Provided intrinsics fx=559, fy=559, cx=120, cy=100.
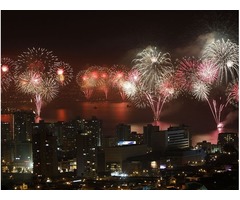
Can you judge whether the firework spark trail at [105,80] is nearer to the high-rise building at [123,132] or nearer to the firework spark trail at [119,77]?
the firework spark trail at [119,77]

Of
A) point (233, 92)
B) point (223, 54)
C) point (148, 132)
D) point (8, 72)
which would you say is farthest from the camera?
point (148, 132)

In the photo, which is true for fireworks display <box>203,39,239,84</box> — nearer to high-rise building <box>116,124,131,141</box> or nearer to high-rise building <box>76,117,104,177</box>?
high-rise building <box>116,124,131,141</box>

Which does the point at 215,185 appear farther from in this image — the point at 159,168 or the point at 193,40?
the point at 193,40

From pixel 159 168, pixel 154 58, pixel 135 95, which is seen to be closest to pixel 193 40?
pixel 154 58

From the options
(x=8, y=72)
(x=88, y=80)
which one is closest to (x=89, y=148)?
(x=88, y=80)

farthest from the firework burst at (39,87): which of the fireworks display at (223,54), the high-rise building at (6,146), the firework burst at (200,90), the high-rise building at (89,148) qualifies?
the fireworks display at (223,54)

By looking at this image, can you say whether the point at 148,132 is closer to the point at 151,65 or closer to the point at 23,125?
the point at 151,65
